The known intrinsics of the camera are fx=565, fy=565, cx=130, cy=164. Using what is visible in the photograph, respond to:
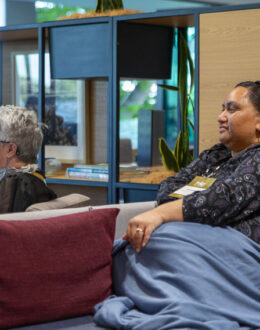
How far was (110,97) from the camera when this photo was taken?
385 cm

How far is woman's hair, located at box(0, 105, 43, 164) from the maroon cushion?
2.41 ft

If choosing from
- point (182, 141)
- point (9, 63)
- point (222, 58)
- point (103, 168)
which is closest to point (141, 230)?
point (222, 58)

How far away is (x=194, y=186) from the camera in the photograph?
2.47 m

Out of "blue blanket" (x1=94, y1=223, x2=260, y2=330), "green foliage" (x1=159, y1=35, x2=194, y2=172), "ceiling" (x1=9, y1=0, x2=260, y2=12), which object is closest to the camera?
"blue blanket" (x1=94, y1=223, x2=260, y2=330)

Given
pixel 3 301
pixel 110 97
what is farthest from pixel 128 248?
pixel 110 97

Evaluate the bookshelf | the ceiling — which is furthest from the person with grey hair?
the ceiling

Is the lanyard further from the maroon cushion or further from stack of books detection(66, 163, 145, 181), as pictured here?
stack of books detection(66, 163, 145, 181)

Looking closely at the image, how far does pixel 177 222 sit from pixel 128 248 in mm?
205

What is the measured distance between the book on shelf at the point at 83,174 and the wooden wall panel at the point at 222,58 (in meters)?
0.83

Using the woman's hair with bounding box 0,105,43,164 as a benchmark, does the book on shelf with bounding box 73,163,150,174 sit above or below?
below

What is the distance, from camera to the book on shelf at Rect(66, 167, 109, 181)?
13.1 feet

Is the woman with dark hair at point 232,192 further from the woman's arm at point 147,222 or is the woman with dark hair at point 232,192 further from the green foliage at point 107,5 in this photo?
the green foliage at point 107,5

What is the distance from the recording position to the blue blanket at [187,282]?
180cm

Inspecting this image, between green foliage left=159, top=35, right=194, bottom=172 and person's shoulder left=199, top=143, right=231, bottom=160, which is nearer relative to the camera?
person's shoulder left=199, top=143, right=231, bottom=160
